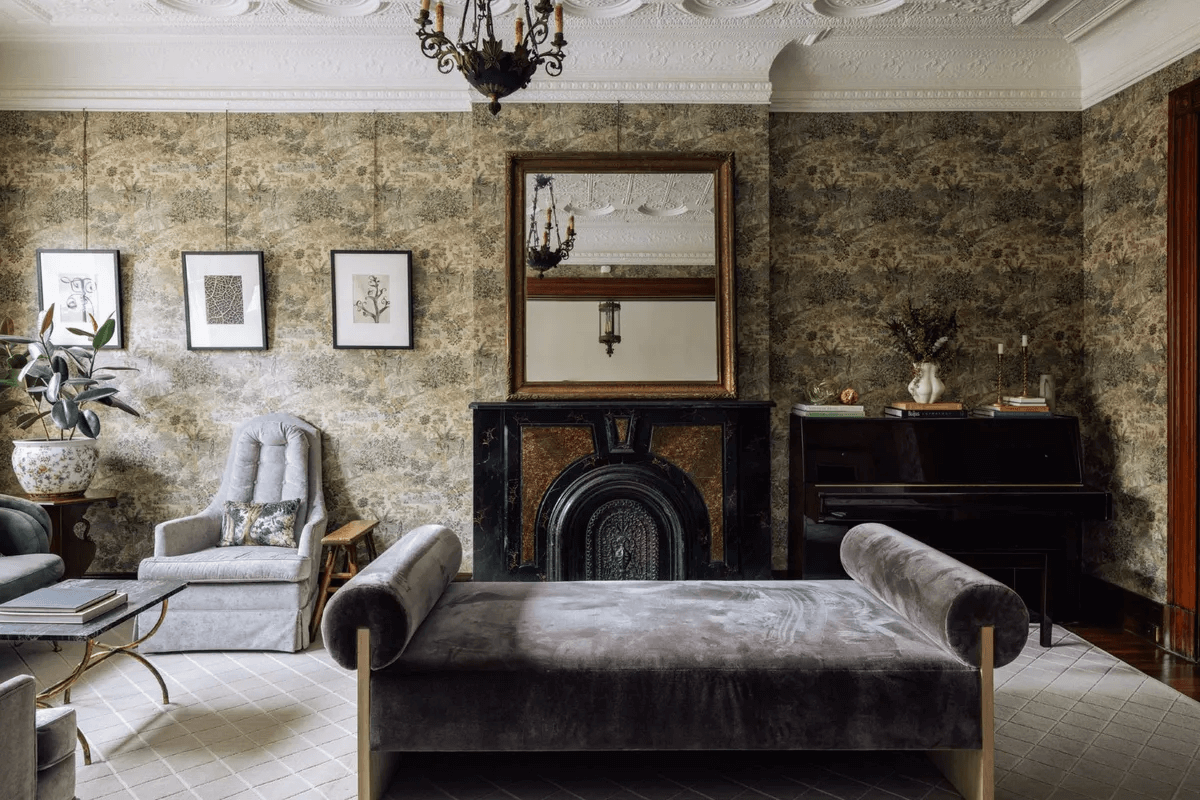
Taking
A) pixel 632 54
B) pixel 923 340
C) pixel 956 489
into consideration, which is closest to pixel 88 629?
pixel 632 54

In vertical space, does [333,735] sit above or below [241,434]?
below

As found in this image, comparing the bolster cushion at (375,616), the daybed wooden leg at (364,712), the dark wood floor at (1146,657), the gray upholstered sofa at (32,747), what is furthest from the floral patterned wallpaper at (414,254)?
the gray upholstered sofa at (32,747)

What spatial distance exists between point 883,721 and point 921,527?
7.09ft

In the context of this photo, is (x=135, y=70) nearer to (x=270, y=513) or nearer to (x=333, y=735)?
(x=270, y=513)

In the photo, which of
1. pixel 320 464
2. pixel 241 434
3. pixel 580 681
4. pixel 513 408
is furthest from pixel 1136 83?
pixel 241 434

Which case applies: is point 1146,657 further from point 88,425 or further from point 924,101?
point 88,425

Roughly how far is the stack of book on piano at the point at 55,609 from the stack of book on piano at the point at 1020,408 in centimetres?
434

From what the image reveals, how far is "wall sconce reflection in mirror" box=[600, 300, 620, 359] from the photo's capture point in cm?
450

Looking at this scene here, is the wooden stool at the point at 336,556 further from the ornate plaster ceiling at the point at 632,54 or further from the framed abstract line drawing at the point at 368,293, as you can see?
the ornate plaster ceiling at the point at 632,54

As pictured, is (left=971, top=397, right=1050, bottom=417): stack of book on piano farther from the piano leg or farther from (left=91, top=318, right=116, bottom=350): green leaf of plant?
(left=91, top=318, right=116, bottom=350): green leaf of plant

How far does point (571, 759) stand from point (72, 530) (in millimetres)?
3351

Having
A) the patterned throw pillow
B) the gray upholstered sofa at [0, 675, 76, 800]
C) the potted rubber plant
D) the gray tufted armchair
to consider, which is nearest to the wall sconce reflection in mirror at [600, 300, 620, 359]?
the gray tufted armchair

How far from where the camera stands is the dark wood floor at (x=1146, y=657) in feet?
11.4

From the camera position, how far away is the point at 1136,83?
4215 millimetres
